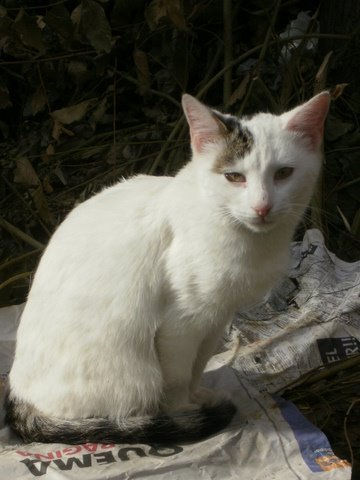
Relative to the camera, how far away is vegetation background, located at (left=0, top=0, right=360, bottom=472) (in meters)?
3.12

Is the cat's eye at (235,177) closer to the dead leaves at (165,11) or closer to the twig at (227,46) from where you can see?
the dead leaves at (165,11)

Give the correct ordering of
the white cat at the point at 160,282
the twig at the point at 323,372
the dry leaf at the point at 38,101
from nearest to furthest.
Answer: the white cat at the point at 160,282, the twig at the point at 323,372, the dry leaf at the point at 38,101

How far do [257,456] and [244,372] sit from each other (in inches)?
20.0

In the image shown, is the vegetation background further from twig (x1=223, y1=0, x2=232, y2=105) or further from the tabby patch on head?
the tabby patch on head

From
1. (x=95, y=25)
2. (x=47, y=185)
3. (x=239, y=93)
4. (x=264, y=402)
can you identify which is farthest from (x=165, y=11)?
(x=264, y=402)

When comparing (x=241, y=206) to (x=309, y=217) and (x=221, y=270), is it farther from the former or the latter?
(x=309, y=217)

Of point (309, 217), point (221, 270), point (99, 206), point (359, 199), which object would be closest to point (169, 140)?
point (309, 217)

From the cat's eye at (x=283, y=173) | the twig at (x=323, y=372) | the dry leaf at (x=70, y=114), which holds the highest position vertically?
the cat's eye at (x=283, y=173)

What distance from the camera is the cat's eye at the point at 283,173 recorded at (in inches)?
64.2

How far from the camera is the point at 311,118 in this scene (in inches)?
65.5

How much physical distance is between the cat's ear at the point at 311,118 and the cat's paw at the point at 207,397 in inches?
32.1

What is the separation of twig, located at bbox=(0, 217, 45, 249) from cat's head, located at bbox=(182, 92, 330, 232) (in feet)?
5.08

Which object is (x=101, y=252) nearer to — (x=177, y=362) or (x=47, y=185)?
(x=177, y=362)

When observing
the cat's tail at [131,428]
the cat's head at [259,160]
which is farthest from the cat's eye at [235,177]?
the cat's tail at [131,428]
